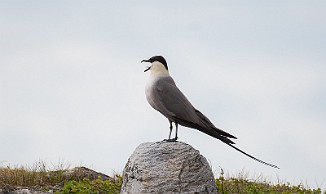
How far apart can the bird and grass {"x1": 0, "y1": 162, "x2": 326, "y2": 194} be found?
6.39 ft

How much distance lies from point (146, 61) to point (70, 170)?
439 centimetres

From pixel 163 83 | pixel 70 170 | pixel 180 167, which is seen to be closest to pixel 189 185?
pixel 180 167

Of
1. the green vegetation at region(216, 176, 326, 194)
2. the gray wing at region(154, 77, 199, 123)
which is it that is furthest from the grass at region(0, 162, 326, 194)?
the gray wing at region(154, 77, 199, 123)

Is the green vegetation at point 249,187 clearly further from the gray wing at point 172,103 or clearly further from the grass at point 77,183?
the gray wing at point 172,103

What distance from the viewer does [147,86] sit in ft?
27.3

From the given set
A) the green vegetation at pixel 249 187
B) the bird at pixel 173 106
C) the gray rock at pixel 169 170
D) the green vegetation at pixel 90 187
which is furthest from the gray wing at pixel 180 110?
the green vegetation at pixel 90 187

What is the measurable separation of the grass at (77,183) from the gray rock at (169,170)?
154cm

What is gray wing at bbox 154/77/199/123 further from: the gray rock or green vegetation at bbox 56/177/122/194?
green vegetation at bbox 56/177/122/194

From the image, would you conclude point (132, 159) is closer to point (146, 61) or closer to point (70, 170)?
point (146, 61)

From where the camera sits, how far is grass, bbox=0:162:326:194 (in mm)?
10125

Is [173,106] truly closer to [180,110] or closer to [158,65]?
[180,110]

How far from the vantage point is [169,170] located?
8.23 meters

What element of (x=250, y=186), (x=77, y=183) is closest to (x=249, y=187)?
(x=250, y=186)

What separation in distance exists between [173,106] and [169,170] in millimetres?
1031
